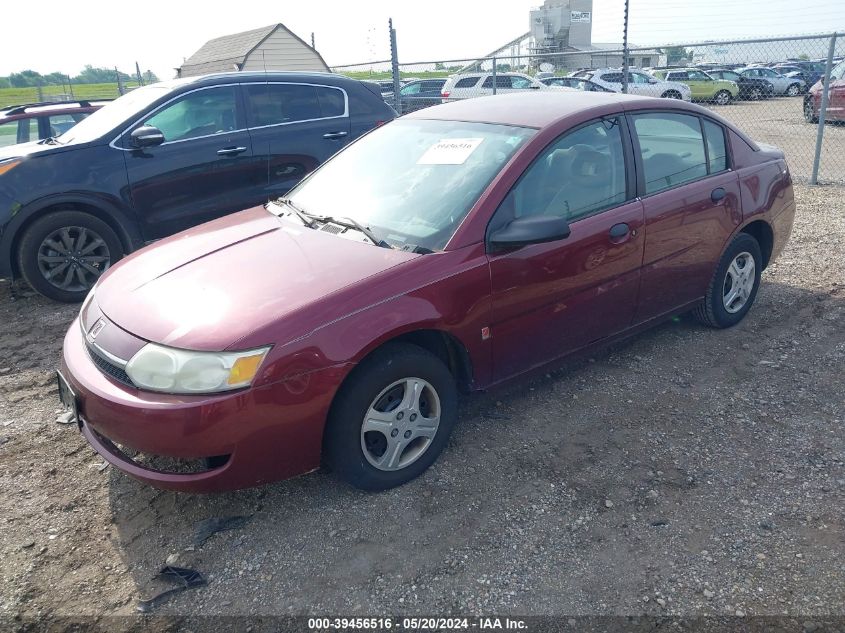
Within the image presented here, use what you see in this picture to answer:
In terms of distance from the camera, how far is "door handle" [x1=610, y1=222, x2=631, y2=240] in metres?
3.58

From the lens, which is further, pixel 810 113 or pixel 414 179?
pixel 810 113

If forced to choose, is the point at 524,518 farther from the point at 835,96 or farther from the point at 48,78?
the point at 48,78

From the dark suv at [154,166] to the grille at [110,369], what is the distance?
308cm

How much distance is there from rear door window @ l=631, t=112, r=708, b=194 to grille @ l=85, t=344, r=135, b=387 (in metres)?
2.89

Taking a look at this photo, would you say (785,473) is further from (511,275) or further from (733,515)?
(511,275)

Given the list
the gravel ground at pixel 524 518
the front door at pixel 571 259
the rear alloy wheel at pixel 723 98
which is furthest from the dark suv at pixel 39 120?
the rear alloy wheel at pixel 723 98

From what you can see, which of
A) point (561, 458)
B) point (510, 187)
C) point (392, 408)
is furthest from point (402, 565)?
point (510, 187)

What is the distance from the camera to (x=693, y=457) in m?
3.26

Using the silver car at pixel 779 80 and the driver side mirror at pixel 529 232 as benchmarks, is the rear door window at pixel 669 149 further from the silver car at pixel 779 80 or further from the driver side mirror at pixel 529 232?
the silver car at pixel 779 80

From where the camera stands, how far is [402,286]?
2883 mm

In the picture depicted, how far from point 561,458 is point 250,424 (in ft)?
5.10

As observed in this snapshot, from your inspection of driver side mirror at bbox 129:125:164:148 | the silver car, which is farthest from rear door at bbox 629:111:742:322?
the silver car

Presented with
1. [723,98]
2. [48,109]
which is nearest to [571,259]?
[48,109]

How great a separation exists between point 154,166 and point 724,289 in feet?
15.3
